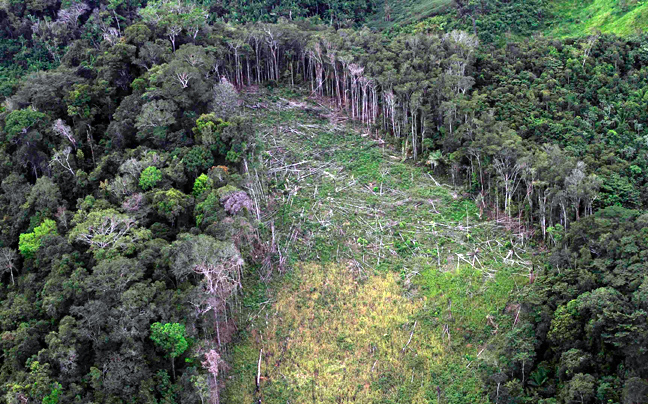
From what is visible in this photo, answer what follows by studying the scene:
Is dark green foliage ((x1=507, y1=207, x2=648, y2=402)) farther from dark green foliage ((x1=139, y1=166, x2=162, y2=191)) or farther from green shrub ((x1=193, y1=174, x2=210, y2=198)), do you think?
dark green foliage ((x1=139, y1=166, x2=162, y2=191))

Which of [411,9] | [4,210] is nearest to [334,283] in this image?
[4,210]

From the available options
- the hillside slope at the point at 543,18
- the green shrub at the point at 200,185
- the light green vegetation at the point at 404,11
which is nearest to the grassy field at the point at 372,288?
the green shrub at the point at 200,185

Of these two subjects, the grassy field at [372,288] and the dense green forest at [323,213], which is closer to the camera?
the dense green forest at [323,213]

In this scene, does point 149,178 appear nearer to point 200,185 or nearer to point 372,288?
point 200,185

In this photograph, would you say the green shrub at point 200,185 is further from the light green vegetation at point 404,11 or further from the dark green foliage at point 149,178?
the light green vegetation at point 404,11

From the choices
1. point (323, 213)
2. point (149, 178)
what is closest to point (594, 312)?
point (323, 213)
